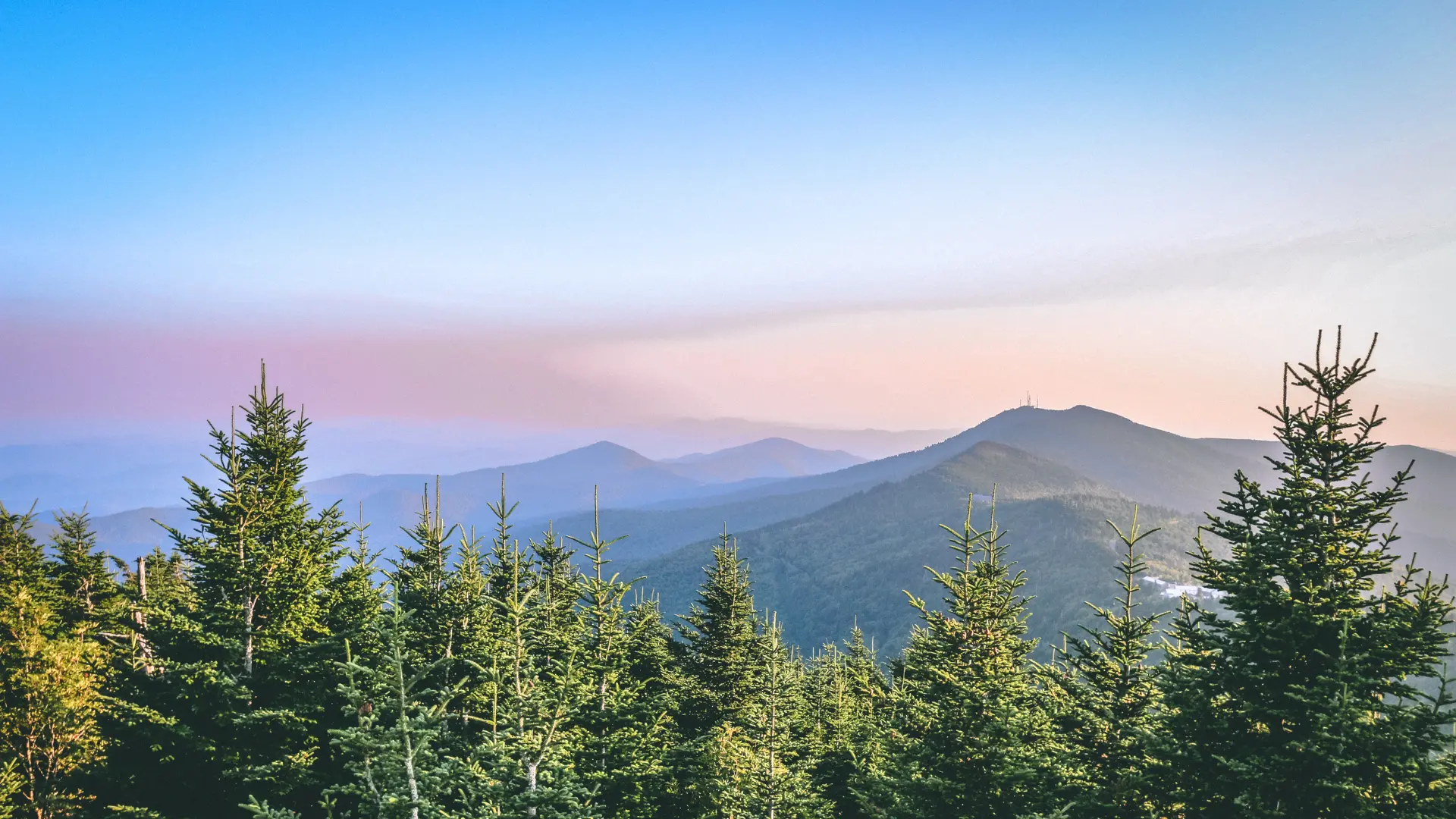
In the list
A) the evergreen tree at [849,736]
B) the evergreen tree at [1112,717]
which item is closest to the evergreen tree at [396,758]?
the evergreen tree at [1112,717]

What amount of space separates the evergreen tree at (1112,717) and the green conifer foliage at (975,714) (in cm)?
76

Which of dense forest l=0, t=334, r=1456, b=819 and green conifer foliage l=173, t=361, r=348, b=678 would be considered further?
green conifer foliage l=173, t=361, r=348, b=678

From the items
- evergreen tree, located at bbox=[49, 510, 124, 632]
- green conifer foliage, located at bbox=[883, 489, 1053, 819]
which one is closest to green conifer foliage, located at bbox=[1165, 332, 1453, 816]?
green conifer foliage, located at bbox=[883, 489, 1053, 819]

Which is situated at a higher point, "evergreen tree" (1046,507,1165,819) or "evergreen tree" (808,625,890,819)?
"evergreen tree" (1046,507,1165,819)

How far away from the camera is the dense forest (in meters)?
10.0

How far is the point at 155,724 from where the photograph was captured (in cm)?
1329

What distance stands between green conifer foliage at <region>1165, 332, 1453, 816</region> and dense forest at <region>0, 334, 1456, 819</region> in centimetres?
5

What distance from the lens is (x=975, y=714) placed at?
13703 millimetres

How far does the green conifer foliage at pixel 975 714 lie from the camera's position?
13.4 m

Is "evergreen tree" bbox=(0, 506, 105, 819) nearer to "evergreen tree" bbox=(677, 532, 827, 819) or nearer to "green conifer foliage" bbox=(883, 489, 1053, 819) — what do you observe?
"evergreen tree" bbox=(677, 532, 827, 819)

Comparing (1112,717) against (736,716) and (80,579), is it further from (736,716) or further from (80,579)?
(80,579)

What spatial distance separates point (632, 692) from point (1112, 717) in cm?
1353

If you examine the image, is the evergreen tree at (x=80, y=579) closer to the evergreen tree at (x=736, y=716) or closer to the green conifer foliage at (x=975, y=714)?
the evergreen tree at (x=736, y=716)

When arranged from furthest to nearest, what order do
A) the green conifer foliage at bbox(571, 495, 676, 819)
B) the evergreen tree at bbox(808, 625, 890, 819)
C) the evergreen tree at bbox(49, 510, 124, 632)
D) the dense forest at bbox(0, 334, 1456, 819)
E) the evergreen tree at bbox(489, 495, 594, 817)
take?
→ the evergreen tree at bbox(49, 510, 124, 632) → the evergreen tree at bbox(808, 625, 890, 819) → the green conifer foliage at bbox(571, 495, 676, 819) → the evergreen tree at bbox(489, 495, 594, 817) → the dense forest at bbox(0, 334, 1456, 819)
